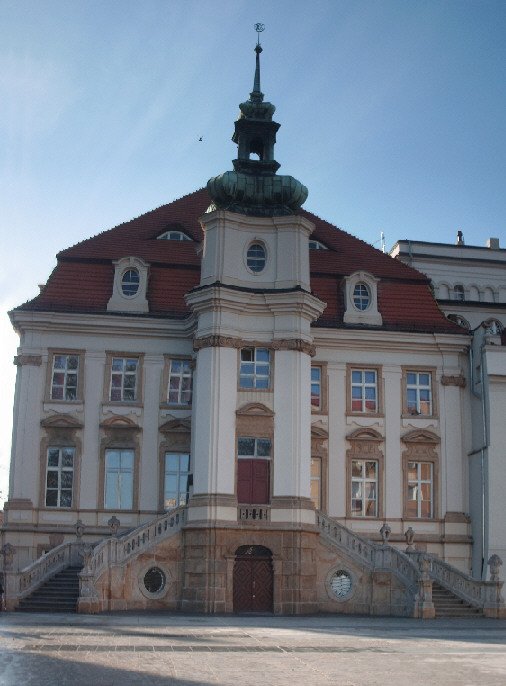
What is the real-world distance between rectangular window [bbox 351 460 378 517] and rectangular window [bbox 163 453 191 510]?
241 inches

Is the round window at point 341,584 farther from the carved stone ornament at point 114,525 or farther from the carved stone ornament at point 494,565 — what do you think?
the carved stone ornament at point 114,525

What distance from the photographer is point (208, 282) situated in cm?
3466

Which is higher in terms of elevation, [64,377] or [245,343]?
[245,343]

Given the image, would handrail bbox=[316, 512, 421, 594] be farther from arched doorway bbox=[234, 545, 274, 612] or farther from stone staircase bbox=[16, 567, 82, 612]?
stone staircase bbox=[16, 567, 82, 612]

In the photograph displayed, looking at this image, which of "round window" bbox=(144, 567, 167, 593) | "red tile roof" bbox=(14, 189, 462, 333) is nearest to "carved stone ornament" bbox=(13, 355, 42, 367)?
"red tile roof" bbox=(14, 189, 462, 333)

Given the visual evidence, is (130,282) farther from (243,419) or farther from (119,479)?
(243,419)

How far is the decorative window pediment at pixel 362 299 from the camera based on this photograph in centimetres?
3900

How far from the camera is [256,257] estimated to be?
35.5m

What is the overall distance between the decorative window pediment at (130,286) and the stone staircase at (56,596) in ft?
33.1

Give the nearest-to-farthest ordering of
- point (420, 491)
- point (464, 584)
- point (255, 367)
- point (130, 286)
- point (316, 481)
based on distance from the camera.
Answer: point (464, 584) < point (255, 367) < point (316, 481) < point (420, 491) < point (130, 286)

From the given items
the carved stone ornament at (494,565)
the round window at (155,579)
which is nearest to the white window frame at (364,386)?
the carved stone ornament at (494,565)

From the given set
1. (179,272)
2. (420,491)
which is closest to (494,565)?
(420,491)

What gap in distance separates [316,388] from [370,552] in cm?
733

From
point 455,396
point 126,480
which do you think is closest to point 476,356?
point 455,396
